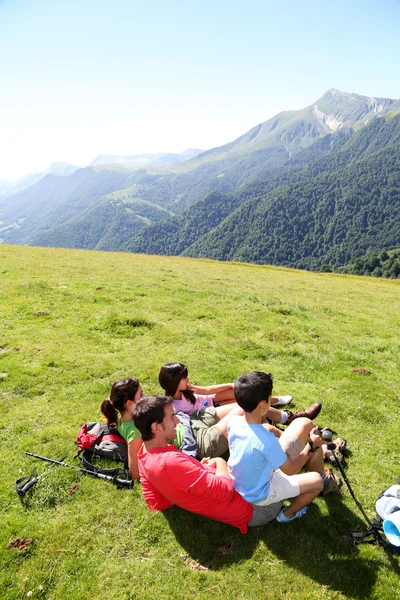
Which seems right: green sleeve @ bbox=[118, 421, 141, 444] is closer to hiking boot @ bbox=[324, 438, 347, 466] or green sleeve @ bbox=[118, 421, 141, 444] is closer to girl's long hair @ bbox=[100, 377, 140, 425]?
girl's long hair @ bbox=[100, 377, 140, 425]

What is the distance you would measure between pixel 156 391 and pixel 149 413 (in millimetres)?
5591

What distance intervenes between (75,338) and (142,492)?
30.9 feet

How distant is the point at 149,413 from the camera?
234 inches

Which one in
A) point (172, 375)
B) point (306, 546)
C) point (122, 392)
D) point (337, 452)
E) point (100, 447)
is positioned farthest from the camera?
point (172, 375)

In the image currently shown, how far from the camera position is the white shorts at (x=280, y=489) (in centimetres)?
604

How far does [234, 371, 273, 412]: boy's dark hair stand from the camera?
5891 millimetres

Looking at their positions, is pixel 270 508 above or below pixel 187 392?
below

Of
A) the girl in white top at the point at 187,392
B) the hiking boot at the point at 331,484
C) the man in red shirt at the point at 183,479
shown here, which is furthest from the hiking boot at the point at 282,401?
the man in red shirt at the point at 183,479

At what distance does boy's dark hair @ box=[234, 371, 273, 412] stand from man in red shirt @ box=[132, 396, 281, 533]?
4.36 feet

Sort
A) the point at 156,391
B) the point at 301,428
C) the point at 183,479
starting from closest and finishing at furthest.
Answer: the point at 183,479, the point at 301,428, the point at 156,391

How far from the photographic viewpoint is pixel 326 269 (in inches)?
→ 7854

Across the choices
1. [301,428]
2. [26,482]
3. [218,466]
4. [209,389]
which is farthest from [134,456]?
[301,428]

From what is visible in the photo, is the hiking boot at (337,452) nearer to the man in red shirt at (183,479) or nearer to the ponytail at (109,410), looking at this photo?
the man in red shirt at (183,479)

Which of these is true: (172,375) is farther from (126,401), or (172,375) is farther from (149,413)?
(149,413)
